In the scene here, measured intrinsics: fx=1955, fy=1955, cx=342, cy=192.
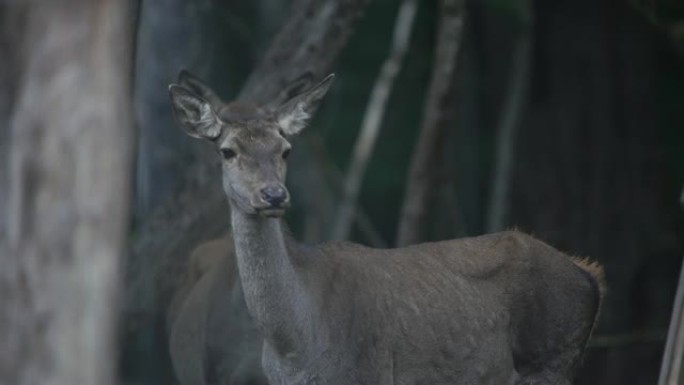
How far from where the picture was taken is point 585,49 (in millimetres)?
18828

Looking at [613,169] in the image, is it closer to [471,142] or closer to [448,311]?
[471,142]

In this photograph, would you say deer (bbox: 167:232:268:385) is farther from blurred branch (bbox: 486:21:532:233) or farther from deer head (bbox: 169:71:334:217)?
blurred branch (bbox: 486:21:532:233)

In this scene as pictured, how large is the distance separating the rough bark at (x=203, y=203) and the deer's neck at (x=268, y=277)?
3605 mm

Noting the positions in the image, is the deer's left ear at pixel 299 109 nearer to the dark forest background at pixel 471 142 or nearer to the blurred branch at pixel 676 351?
the blurred branch at pixel 676 351

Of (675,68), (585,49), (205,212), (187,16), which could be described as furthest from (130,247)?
(675,68)

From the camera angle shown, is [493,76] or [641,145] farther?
[493,76]

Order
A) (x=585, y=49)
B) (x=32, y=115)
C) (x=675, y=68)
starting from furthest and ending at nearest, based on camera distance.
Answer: (x=675, y=68) < (x=585, y=49) < (x=32, y=115)

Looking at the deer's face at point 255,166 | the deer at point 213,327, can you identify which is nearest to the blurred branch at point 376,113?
the deer at point 213,327

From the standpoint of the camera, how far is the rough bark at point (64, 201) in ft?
24.1

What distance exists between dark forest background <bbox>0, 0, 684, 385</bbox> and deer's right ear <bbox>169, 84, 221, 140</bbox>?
253 cm

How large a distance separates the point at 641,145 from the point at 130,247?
5.92m

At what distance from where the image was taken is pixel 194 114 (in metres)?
11.8

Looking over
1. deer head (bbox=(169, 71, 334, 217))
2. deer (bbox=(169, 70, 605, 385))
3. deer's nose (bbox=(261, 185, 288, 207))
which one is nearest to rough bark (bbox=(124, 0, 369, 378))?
deer (bbox=(169, 70, 605, 385))

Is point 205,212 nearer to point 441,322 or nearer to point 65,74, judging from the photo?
point 441,322
